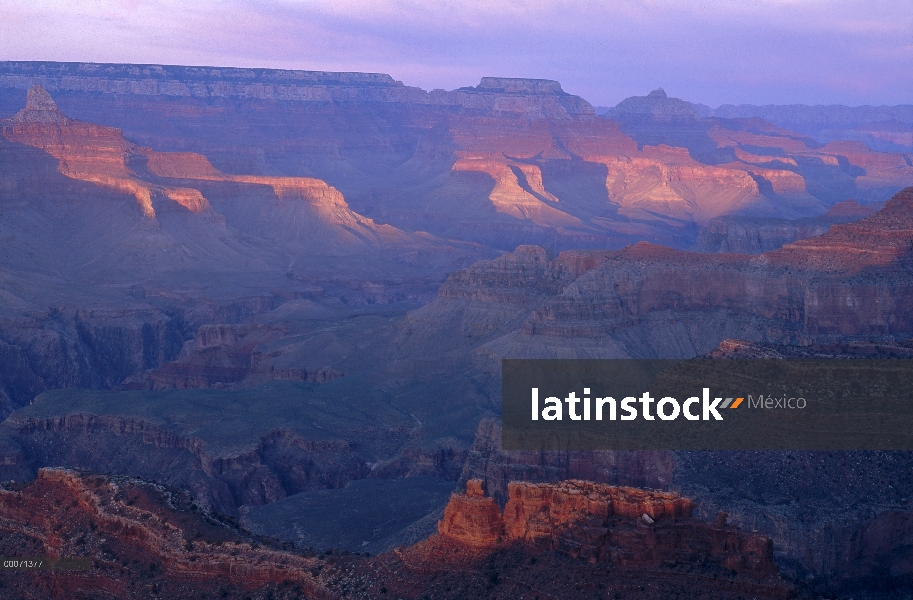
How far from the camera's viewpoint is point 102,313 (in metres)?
130

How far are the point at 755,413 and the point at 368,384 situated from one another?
152ft

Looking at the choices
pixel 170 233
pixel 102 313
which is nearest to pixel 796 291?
pixel 102 313

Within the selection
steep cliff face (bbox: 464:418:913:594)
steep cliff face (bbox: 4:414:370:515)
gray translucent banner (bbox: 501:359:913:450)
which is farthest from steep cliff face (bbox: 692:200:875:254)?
steep cliff face (bbox: 464:418:913:594)

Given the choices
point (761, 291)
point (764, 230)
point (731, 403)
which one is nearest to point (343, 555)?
point (731, 403)

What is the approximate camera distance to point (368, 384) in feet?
321

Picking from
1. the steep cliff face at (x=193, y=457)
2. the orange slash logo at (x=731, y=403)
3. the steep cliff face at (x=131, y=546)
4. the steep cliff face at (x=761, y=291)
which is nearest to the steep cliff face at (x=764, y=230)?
the steep cliff face at (x=761, y=291)

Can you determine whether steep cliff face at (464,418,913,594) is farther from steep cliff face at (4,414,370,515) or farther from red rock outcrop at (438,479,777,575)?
steep cliff face at (4,414,370,515)

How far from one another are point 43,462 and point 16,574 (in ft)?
148

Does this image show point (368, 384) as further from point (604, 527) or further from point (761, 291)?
point (604, 527)

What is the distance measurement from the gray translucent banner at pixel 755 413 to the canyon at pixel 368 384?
0.98 m

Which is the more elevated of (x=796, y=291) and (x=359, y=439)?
(x=796, y=291)

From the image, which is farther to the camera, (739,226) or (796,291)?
(739,226)

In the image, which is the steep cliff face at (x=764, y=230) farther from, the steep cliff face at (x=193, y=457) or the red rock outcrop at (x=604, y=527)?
the red rock outcrop at (x=604, y=527)

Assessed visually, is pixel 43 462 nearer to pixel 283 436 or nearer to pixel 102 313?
pixel 283 436
